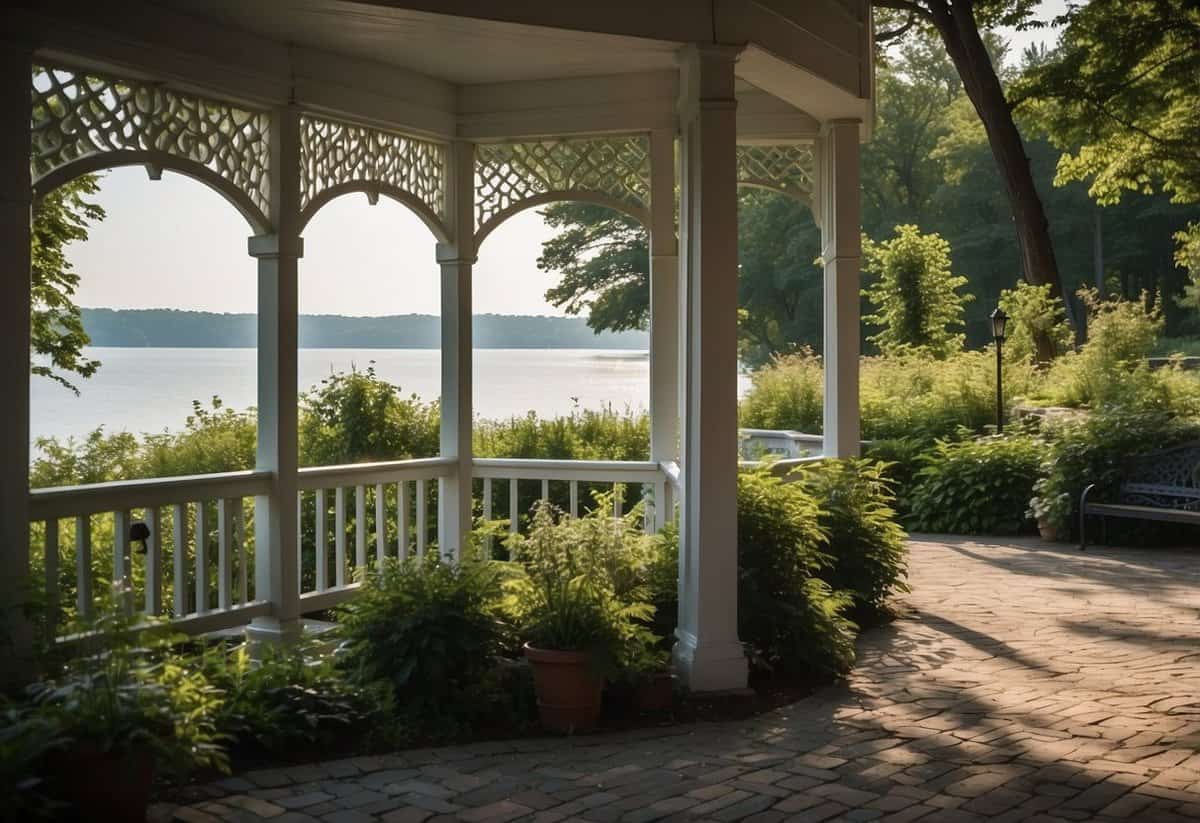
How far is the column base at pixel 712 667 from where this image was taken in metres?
5.43

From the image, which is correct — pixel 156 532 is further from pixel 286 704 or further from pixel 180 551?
pixel 286 704

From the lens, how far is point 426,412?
1042 cm

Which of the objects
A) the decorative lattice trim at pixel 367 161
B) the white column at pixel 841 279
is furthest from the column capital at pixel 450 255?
the white column at pixel 841 279

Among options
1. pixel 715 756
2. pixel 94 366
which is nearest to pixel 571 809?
pixel 715 756

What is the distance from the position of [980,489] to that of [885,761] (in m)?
7.67

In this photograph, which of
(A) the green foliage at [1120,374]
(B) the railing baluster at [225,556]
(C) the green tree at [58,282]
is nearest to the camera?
(B) the railing baluster at [225,556]

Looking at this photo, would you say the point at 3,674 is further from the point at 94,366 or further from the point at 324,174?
the point at 94,366

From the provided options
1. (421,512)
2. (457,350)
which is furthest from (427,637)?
(457,350)

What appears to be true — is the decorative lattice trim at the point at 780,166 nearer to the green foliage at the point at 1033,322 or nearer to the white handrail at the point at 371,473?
the white handrail at the point at 371,473

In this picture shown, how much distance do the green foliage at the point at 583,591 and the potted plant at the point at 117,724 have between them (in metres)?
1.67

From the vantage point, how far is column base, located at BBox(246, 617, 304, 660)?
631 cm

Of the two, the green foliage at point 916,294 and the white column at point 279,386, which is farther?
the green foliage at point 916,294

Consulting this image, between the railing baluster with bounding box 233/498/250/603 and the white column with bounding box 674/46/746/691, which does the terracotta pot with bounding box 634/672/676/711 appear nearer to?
the white column with bounding box 674/46/746/691

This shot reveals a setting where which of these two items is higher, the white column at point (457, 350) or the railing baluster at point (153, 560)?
the white column at point (457, 350)
